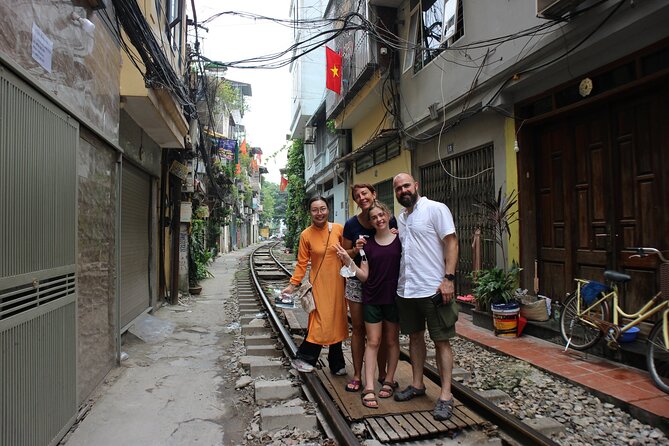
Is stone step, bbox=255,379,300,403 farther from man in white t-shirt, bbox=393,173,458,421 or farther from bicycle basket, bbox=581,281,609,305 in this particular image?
bicycle basket, bbox=581,281,609,305

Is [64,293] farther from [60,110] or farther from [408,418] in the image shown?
[408,418]

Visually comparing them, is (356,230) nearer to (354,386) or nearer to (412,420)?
(354,386)

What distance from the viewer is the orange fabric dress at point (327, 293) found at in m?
4.04

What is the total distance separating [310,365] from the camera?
14.3 feet

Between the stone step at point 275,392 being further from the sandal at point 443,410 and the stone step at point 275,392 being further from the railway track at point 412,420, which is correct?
the sandal at point 443,410

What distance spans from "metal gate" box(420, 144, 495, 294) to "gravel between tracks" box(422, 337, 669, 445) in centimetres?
294

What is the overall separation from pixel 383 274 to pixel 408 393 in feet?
3.24

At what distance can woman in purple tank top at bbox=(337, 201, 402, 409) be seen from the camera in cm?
367

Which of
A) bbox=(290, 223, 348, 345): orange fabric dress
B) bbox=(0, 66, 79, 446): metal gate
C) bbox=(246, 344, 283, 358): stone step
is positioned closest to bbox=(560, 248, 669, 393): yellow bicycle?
bbox=(290, 223, 348, 345): orange fabric dress

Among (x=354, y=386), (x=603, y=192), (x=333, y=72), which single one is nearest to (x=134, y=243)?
(x=354, y=386)

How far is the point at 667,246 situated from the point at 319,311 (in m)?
3.79

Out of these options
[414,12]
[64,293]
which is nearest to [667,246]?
[64,293]

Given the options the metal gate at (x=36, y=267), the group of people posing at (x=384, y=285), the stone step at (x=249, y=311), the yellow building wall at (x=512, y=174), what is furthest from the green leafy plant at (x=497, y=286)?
the metal gate at (x=36, y=267)

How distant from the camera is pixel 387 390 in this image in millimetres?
3701
